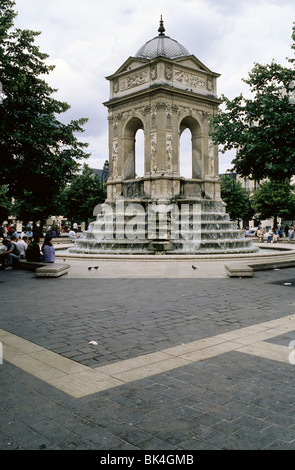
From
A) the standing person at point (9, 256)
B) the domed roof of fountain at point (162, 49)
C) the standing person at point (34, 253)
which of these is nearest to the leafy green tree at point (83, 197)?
the domed roof of fountain at point (162, 49)

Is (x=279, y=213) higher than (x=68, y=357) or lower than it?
higher

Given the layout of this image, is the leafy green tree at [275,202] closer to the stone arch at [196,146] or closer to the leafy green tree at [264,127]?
the stone arch at [196,146]

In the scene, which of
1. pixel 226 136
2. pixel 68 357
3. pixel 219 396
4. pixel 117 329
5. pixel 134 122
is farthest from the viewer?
pixel 134 122

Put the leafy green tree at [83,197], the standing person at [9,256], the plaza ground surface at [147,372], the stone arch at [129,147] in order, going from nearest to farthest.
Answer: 1. the plaza ground surface at [147,372]
2. the standing person at [9,256]
3. the stone arch at [129,147]
4. the leafy green tree at [83,197]

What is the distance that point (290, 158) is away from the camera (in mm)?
11391

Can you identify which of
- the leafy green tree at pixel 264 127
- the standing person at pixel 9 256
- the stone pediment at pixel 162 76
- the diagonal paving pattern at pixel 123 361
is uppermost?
the stone pediment at pixel 162 76

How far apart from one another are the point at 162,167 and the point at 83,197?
28351mm

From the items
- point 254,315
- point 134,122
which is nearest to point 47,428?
point 254,315

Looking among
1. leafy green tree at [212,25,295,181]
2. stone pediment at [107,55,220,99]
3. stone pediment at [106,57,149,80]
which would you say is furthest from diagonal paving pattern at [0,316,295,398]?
stone pediment at [106,57,149,80]

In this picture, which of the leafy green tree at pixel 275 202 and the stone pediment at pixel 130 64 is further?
the leafy green tree at pixel 275 202

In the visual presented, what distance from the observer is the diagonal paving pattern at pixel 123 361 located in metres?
4.34

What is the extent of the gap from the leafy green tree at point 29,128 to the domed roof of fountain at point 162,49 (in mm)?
9269
